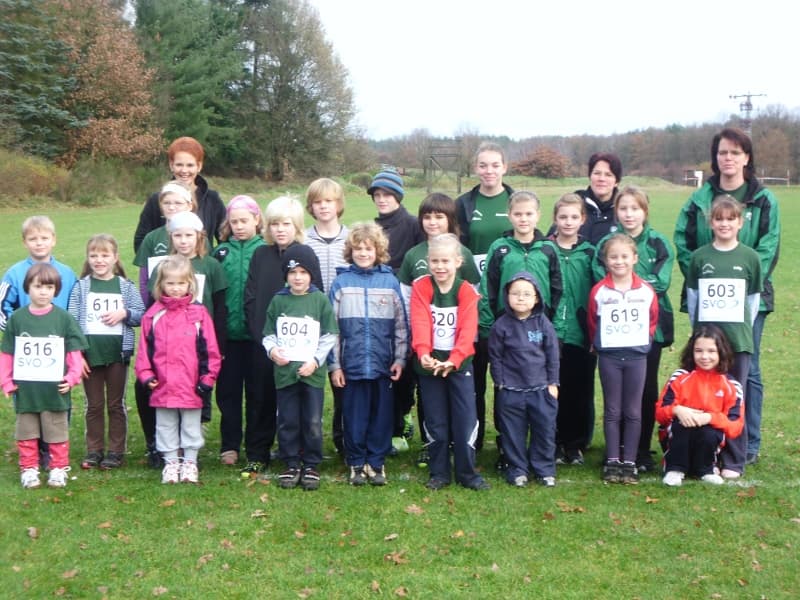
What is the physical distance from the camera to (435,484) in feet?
17.5

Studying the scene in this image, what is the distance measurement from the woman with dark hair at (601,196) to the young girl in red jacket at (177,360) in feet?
9.80

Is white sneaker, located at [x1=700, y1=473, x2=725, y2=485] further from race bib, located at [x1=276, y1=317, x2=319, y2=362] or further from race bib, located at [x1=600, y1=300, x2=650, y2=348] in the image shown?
race bib, located at [x1=276, y1=317, x2=319, y2=362]

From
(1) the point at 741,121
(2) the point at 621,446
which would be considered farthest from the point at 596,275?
(1) the point at 741,121

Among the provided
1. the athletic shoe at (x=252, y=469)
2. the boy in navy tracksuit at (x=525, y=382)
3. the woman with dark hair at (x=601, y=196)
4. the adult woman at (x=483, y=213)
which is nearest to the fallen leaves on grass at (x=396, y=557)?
the boy in navy tracksuit at (x=525, y=382)

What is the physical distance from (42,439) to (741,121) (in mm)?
92743

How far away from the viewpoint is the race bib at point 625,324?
536 centimetres

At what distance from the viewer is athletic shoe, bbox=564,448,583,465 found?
5.91 m

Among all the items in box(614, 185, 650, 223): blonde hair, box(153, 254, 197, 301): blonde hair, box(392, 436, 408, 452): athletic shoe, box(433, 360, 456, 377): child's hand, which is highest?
box(614, 185, 650, 223): blonde hair

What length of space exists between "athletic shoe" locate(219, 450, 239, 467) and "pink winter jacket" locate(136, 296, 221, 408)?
656 mm

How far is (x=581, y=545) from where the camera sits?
4.45 meters

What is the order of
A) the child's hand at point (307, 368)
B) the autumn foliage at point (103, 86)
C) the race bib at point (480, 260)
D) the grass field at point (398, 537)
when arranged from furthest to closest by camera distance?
the autumn foliage at point (103, 86), the race bib at point (480, 260), the child's hand at point (307, 368), the grass field at point (398, 537)

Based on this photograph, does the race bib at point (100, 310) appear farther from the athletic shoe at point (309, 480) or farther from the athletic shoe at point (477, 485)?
the athletic shoe at point (477, 485)

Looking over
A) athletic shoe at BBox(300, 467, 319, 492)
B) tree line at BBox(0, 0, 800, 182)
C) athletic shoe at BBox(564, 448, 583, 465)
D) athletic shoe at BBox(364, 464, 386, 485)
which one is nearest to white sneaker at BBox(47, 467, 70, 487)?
athletic shoe at BBox(300, 467, 319, 492)

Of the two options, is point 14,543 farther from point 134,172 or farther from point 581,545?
point 134,172
